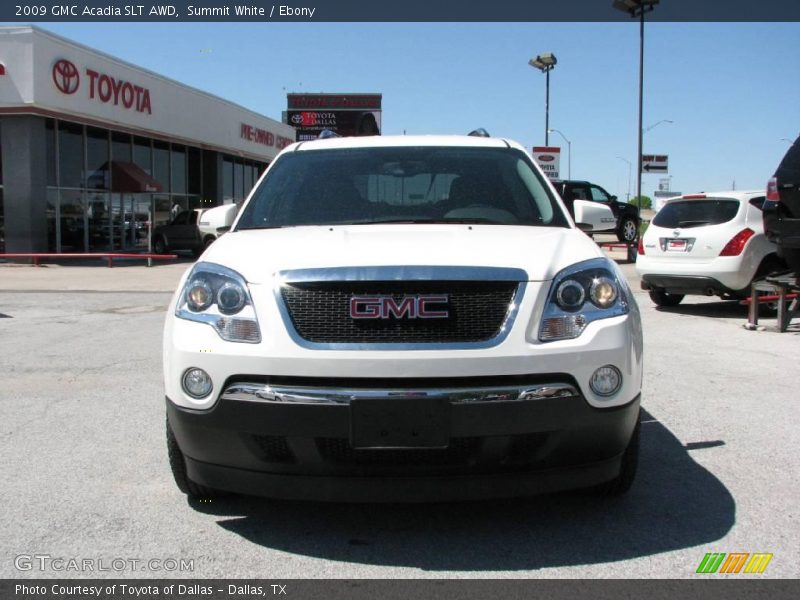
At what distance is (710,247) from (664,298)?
152cm

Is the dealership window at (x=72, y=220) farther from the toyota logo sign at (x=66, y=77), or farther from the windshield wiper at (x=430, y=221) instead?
the windshield wiper at (x=430, y=221)

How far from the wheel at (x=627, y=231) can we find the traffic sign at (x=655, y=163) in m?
8.06

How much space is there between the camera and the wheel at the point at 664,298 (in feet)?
38.3

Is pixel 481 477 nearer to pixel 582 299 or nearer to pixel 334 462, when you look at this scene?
pixel 334 462

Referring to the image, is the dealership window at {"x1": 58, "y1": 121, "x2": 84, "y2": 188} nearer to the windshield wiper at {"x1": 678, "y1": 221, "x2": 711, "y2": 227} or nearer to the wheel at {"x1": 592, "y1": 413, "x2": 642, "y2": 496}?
the windshield wiper at {"x1": 678, "y1": 221, "x2": 711, "y2": 227}

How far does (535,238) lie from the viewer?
3506 mm

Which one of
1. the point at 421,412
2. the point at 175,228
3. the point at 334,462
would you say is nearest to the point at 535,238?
the point at 421,412

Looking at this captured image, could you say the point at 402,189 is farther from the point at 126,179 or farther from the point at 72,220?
the point at 126,179

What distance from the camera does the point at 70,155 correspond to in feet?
80.3

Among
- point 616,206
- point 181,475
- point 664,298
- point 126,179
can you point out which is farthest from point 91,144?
point 181,475

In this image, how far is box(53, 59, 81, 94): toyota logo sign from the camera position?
2116 centimetres

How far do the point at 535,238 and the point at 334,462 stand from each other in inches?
52.7

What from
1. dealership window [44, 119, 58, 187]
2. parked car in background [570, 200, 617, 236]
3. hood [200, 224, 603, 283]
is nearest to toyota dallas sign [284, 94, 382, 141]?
dealership window [44, 119, 58, 187]
